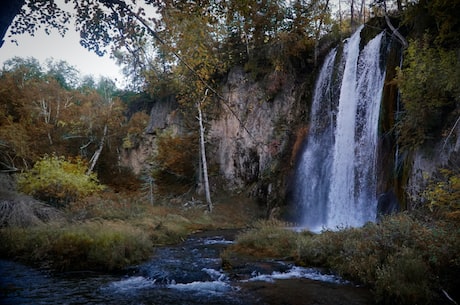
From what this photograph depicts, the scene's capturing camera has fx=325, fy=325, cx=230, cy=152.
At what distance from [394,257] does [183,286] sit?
458cm

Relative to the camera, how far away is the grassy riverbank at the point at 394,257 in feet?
19.4

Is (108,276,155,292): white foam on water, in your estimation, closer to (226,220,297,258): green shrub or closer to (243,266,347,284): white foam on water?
(243,266,347,284): white foam on water

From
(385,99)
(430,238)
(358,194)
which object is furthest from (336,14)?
(430,238)

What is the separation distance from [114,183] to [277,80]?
18.0 meters

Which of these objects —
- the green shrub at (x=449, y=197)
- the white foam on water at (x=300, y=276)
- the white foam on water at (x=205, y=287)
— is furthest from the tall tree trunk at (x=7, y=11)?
the green shrub at (x=449, y=197)

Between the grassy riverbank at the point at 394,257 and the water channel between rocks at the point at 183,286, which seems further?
the water channel between rocks at the point at 183,286

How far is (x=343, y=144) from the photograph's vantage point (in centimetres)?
1806

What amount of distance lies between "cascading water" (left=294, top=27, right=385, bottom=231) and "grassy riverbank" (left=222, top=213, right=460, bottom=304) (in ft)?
14.2

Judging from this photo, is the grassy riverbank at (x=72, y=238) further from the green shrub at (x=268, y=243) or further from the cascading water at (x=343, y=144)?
the cascading water at (x=343, y=144)

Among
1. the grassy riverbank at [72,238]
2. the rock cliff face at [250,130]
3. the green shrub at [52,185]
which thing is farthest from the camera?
the rock cliff face at [250,130]

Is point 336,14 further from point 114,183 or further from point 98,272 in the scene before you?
point 98,272

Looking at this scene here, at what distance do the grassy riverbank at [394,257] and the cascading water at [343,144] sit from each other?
14.2 feet

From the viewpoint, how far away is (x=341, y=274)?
7793 millimetres

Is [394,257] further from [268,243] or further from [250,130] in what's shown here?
[250,130]
